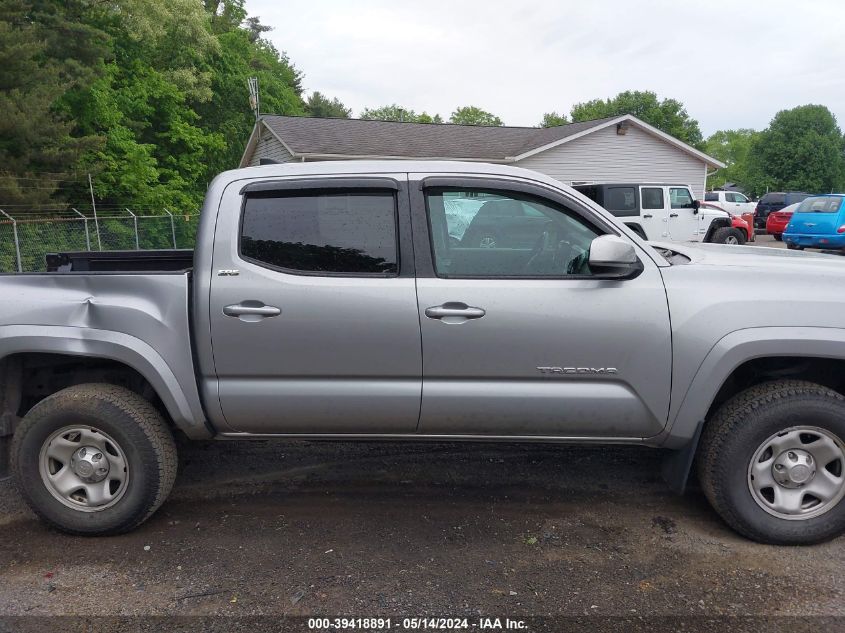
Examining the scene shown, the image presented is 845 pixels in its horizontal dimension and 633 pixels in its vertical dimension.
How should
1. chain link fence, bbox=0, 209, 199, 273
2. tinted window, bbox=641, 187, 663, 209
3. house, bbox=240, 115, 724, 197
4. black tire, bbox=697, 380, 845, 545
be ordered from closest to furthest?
black tire, bbox=697, 380, 845, 545 → chain link fence, bbox=0, 209, 199, 273 → tinted window, bbox=641, 187, 663, 209 → house, bbox=240, 115, 724, 197

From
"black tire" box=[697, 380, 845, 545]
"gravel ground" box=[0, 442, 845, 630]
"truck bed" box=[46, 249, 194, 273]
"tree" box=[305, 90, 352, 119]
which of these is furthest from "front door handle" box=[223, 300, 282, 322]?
"tree" box=[305, 90, 352, 119]

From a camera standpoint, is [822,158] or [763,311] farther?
[822,158]

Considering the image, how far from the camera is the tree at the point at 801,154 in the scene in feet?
217

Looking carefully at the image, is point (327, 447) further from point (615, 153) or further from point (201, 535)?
point (615, 153)

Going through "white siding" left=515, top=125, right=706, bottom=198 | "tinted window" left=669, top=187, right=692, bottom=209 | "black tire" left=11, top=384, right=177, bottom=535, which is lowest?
"black tire" left=11, top=384, right=177, bottom=535

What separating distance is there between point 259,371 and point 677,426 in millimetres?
2079

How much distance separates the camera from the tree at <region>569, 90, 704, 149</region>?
6944 centimetres

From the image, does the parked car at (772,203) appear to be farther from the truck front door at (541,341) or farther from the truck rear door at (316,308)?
the truck rear door at (316,308)

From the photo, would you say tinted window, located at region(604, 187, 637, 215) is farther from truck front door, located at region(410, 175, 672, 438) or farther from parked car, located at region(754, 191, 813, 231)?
truck front door, located at region(410, 175, 672, 438)

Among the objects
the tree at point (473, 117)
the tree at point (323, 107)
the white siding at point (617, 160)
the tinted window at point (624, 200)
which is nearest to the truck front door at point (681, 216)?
the tinted window at point (624, 200)

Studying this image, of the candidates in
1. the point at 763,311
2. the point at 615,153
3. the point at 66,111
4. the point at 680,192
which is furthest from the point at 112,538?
the point at 615,153

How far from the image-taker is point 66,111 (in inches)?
878

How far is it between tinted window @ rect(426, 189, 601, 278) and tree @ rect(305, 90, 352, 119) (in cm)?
6651

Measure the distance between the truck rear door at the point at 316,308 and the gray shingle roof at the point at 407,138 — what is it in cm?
1964
